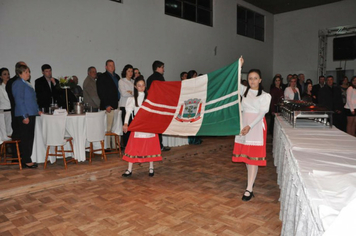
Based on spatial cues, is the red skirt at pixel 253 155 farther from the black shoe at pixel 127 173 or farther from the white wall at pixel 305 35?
the white wall at pixel 305 35

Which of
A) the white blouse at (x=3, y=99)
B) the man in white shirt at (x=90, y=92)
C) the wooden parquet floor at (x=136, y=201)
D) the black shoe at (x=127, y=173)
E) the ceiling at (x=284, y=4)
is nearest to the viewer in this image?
the wooden parquet floor at (x=136, y=201)

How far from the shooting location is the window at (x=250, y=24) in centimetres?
1200

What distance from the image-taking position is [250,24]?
12.7 m

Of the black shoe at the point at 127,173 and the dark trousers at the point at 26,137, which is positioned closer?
the black shoe at the point at 127,173

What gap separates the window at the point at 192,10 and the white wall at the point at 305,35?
5245 mm

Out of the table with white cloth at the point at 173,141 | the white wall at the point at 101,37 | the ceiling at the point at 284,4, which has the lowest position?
the table with white cloth at the point at 173,141

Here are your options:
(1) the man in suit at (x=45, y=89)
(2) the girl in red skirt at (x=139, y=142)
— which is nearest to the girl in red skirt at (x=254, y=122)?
(2) the girl in red skirt at (x=139, y=142)

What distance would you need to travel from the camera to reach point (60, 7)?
5863mm

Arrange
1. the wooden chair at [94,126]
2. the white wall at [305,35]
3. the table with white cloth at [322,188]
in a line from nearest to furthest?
the table with white cloth at [322,188], the wooden chair at [94,126], the white wall at [305,35]

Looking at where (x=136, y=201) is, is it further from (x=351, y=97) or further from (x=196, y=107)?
(x=351, y=97)

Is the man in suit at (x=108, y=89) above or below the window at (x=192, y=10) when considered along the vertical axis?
below

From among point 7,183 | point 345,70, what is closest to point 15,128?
point 7,183

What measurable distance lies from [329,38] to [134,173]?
1162 centimetres

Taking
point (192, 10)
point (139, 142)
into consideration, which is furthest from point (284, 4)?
point (139, 142)
